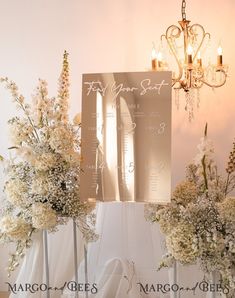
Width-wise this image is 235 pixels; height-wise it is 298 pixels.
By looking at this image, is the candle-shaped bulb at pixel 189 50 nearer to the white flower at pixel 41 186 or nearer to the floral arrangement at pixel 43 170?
the floral arrangement at pixel 43 170

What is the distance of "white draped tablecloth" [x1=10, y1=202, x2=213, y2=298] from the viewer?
1.86 m

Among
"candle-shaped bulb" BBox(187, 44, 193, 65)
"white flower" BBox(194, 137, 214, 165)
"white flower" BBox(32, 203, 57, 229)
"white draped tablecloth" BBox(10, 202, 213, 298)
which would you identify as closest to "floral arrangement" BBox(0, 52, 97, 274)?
"white flower" BBox(32, 203, 57, 229)

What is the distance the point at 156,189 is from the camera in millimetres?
1505

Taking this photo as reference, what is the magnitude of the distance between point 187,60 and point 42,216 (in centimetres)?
114

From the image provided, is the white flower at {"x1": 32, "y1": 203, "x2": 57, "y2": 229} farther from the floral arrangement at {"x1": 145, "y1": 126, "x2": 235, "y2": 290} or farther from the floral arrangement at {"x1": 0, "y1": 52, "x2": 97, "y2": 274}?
the floral arrangement at {"x1": 145, "y1": 126, "x2": 235, "y2": 290}

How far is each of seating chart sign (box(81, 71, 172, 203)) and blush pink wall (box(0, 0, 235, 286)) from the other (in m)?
0.98

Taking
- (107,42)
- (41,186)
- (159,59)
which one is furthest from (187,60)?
A: (41,186)

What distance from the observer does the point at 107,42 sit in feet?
8.21

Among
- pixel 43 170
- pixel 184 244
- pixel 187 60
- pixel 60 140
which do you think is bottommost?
pixel 184 244

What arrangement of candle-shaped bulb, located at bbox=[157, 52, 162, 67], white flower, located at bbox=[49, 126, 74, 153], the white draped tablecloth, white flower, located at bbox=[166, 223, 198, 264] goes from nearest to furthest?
white flower, located at bbox=[166, 223, 198, 264] → white flower, located at bbox=[49, 126, 74, 153] → the white draped tablecloth → candle-shaped bulb, located at bbox=[157, 52, 162, 67]

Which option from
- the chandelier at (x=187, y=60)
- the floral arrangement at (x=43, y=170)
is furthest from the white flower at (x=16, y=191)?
the chandelier at (x=187, y=60)

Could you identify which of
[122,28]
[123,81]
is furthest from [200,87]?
[123,81]

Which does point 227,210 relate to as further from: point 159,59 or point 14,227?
point 159,59

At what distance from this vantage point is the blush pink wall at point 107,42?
2.43 metres
